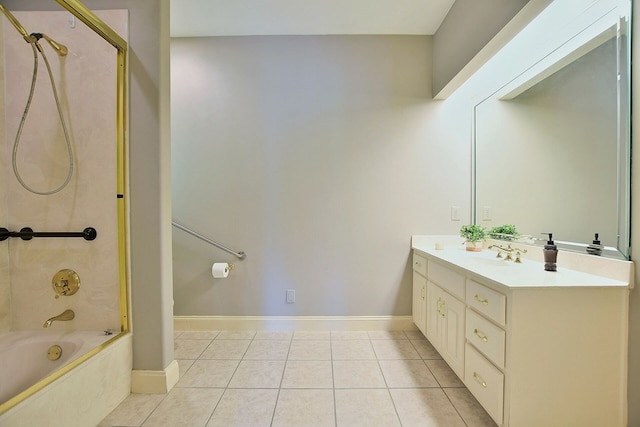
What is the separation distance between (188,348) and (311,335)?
0.99 m

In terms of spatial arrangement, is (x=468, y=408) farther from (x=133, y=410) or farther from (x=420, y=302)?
(x=133, y=410)

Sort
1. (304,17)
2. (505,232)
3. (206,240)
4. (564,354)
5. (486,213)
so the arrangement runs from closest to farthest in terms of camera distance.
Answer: (564,354) < (505,232) < (304,17) < (486,213) < (206,240)

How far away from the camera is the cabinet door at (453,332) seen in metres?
1.47

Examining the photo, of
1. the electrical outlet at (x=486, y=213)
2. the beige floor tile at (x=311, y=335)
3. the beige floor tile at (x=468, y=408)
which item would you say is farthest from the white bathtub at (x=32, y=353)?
the electrical outlet at (x=486, y=213)

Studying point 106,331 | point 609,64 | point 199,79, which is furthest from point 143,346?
point 609,64

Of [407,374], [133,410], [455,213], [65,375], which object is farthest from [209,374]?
[455,213]

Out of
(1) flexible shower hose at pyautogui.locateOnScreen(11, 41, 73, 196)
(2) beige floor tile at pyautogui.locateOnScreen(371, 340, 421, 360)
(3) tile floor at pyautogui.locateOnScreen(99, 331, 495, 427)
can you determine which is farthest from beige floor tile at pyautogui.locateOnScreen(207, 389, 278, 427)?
(1) flexible shower hose at pyautogui.locateOnScreen(11, 41, 73, 196)

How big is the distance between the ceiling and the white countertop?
187 centimetres

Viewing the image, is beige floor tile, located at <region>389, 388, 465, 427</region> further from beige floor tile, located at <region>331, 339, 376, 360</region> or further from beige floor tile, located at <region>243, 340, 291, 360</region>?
beige floor tile, located at <region>243, 340, 291, 360</region>

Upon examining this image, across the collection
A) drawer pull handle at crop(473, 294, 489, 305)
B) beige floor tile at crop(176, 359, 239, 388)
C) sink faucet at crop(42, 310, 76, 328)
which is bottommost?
beige floor tile at crop(176, 359, 239, 388)

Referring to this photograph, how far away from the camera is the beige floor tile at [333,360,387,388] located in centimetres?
156

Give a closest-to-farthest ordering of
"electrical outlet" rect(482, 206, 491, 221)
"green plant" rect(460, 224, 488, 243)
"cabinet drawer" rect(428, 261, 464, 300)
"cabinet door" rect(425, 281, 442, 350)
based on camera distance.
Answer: "cabinet drawer" rect(428, 261, 464, 300)
"cabinet door" rect(425, 281, 442, 350)
"green plant" rect(460, 224, 488, 243)
"electrical outlet" rect(482, 206, 491, 221)

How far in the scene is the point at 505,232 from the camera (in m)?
1.90

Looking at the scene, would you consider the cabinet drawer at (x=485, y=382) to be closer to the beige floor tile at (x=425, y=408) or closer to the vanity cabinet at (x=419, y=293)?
the beige floor tile at (x=425, y=408)
